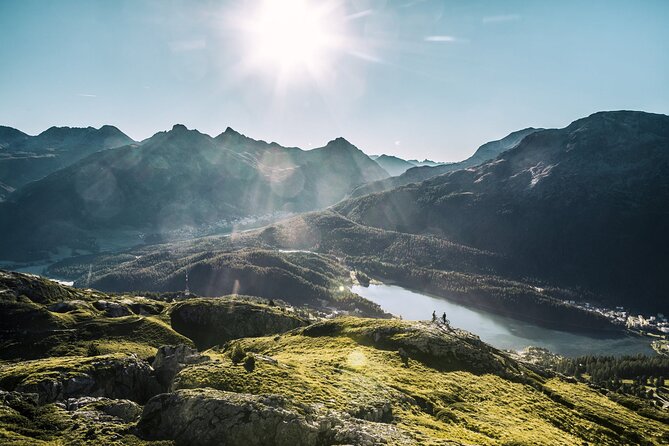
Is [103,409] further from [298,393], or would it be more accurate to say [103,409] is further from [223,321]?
[223,321]

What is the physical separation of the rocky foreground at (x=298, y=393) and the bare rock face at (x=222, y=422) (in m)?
Answer: 0.10

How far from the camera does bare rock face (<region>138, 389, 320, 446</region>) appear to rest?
31.2 metres

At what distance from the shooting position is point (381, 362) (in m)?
56.6

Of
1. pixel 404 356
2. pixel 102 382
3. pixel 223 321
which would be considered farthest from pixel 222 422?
pixel 223 321

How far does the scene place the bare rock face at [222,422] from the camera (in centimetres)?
3122

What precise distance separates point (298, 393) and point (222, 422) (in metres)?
8.85

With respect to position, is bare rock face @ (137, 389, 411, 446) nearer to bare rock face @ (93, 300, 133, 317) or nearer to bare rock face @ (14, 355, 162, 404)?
bare rock face @ (14, 355, 162, 404)

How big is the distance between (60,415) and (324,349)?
39.2 meters

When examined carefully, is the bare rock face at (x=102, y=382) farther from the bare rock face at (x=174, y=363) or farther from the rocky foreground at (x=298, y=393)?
the bare rock face at (x=174, y=363)

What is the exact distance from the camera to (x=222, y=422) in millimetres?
31969

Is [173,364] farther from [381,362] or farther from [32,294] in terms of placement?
[32,294]

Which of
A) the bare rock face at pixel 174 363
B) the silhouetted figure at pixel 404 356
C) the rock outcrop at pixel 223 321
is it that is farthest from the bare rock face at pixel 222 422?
the rock outcrop at pixel 223 321

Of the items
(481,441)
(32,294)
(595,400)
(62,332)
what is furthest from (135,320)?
(595,400)

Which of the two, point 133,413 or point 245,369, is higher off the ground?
point 245,369
